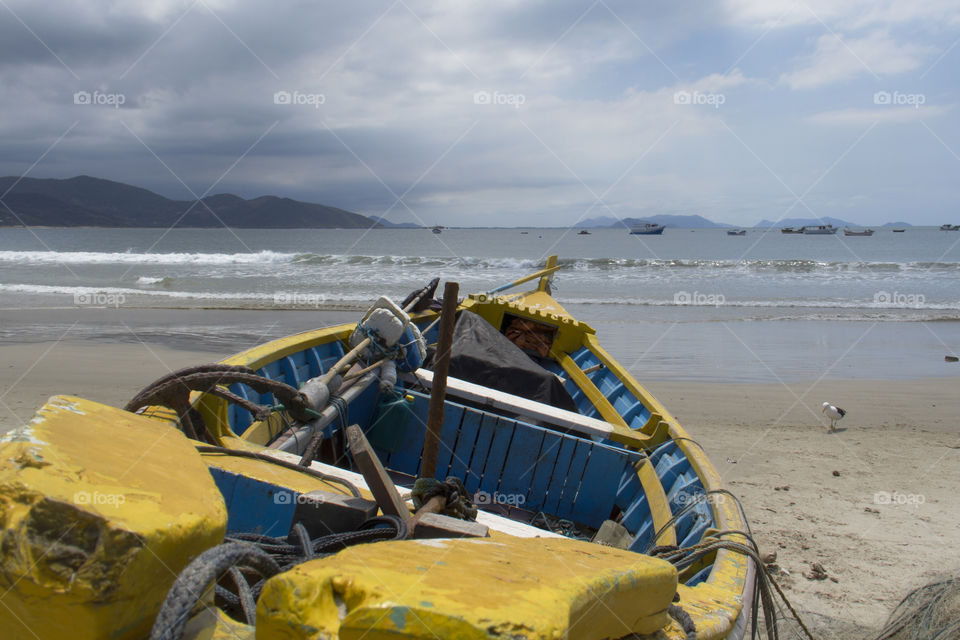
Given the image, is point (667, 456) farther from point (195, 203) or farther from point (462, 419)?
point (195, 203)

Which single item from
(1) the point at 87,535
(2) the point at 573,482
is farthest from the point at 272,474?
(2) the point at 573,482

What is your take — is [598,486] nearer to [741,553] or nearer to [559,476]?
[559,476]

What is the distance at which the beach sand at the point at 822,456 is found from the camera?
4664 mm

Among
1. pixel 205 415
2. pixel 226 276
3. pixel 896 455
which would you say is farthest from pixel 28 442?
pixel 226 276

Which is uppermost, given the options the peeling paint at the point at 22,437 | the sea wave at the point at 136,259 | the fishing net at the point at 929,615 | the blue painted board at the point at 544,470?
the sea wave at the point at 136,259

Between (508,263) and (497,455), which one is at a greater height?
(508,263)

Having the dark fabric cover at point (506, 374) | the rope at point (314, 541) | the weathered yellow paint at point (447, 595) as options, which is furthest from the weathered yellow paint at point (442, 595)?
the dark fabric cover at point (506, 374)

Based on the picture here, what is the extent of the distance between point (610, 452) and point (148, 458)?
3260 mm
